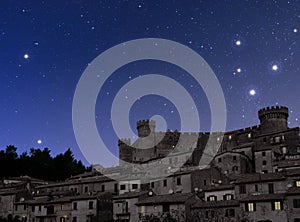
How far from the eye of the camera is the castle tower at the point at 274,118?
84062mm

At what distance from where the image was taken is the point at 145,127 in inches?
4122

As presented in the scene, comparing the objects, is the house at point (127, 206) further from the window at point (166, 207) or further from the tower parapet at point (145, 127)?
the tower parapet at point (145, 127)

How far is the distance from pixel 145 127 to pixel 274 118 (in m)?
33.0

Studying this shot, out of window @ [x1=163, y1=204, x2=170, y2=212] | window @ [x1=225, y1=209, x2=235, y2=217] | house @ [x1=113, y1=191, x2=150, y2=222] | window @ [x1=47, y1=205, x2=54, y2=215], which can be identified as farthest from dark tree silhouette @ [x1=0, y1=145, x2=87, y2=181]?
window @ [x1=225, y1=209, x2=235, y2=217]

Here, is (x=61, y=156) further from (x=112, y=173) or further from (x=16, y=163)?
(x=112, y=173)

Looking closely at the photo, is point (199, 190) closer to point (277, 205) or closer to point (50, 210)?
→ point (277, 205)

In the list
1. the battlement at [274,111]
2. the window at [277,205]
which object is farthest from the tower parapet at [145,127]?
the window at [277,205]

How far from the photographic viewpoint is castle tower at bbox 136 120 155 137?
4098 inches

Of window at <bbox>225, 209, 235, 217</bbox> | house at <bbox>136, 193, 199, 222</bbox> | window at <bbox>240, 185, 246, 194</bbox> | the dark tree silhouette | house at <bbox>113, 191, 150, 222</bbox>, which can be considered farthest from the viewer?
the dark tree silhouette

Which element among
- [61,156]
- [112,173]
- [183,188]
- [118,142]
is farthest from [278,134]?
[61,156]

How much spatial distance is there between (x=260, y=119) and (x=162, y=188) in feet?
114

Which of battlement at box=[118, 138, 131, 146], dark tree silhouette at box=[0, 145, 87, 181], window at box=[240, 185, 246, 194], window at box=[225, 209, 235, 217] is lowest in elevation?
window at box=[225, 209, 235, 217]

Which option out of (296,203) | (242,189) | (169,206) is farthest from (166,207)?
(296,203)

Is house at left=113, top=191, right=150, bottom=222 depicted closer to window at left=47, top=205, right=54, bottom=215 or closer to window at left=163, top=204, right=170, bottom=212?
window at left=163, top=204, right=170, bottom=212
